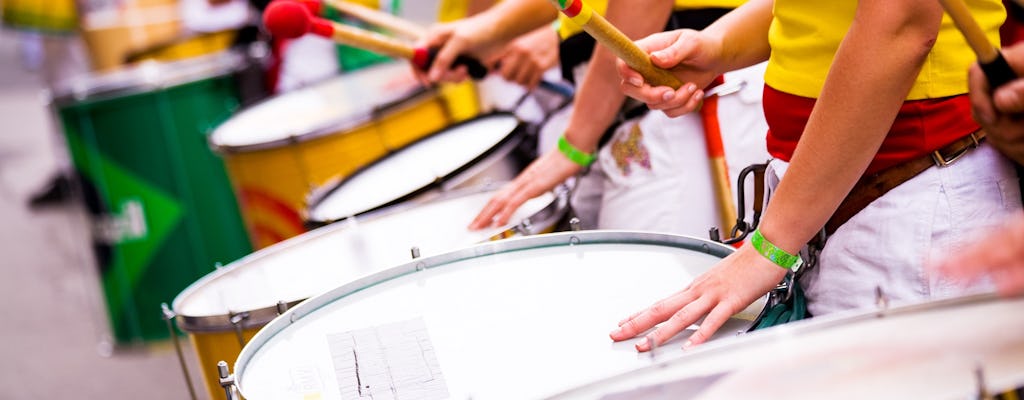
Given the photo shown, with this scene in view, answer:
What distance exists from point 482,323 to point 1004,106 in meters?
0.65

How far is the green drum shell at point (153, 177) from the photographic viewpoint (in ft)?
11.4

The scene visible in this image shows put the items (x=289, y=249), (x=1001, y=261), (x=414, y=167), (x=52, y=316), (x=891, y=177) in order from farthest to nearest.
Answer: (x=52, y=316), (x=414, y=167), (x=289, y=249), (x=891, y=177), (x=1001, y=261)

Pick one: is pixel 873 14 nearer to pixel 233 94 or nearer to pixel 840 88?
pixel 840 88

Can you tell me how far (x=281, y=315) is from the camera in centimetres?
148

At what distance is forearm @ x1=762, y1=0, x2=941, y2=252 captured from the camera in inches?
45.2

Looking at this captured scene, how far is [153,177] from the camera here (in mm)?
3520

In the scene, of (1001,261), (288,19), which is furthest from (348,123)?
(1001,261)

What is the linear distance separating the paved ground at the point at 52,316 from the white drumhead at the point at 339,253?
1.56m

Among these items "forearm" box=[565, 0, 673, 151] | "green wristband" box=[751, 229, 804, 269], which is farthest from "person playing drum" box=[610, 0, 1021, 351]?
"forearm" box=[565, 0, 673, 151]

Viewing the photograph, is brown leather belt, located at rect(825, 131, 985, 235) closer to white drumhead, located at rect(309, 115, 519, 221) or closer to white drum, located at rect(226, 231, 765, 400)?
white drum, located at rect(226, 231, 765, 400)

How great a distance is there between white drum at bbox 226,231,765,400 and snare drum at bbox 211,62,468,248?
3.30 ft

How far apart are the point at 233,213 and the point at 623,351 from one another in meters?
2.55

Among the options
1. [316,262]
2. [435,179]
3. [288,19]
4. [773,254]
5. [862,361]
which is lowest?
[862,361]

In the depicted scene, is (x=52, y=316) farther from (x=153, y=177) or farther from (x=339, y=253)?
(x=339, y=253)
